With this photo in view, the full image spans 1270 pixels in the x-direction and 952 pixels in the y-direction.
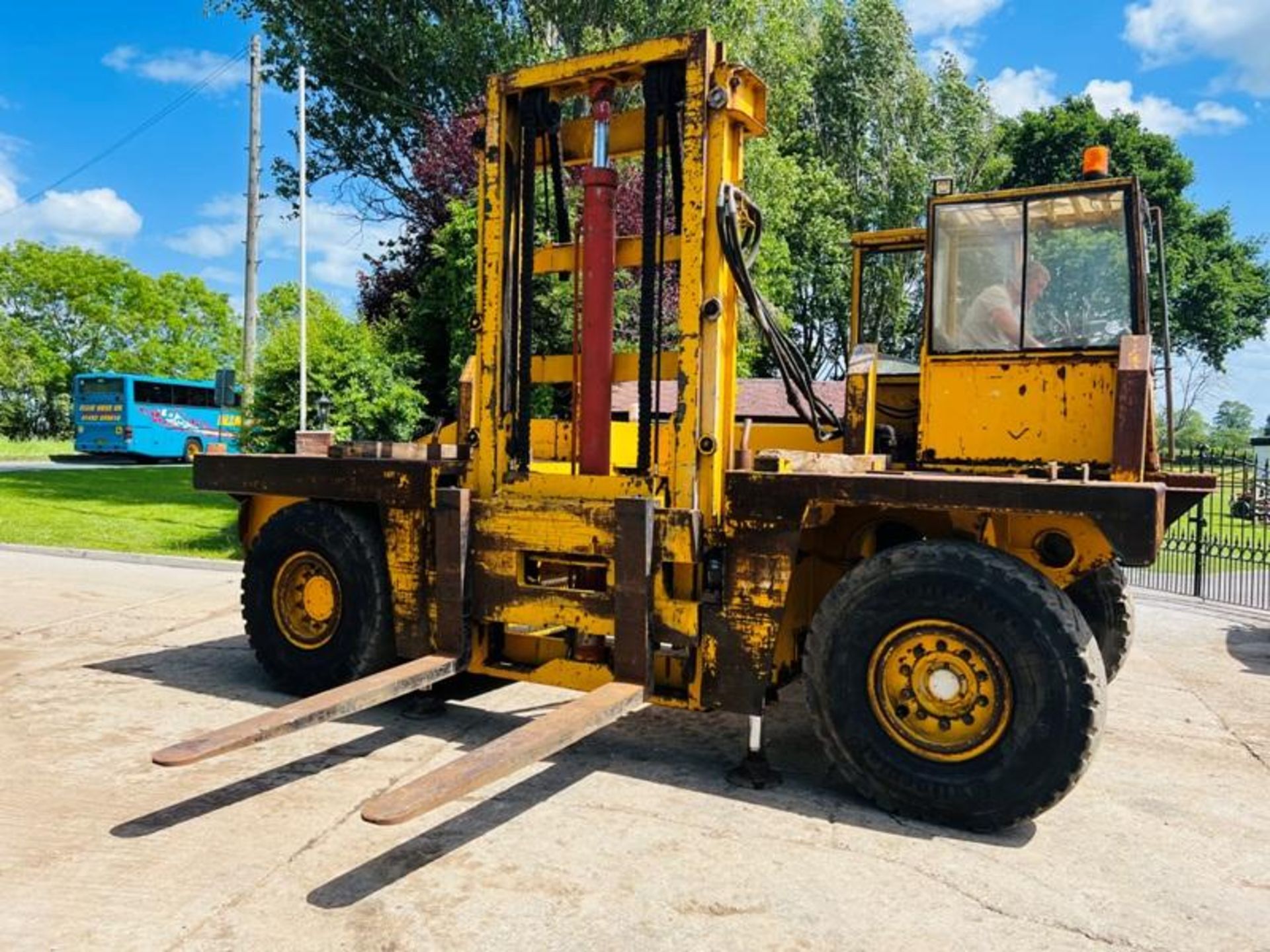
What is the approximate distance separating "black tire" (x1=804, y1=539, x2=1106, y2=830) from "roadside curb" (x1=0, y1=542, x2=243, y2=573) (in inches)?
340

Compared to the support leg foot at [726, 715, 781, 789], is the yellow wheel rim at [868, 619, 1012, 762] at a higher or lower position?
higher

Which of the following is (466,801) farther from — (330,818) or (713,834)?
(713,834)

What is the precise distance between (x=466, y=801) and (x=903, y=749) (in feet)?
5.97

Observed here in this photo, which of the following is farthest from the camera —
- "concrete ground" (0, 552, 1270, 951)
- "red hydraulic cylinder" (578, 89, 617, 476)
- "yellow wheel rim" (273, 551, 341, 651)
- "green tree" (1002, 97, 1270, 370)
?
"green tree" (1002, 97, 1270, 370)

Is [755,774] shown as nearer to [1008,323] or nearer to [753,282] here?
[753,282]

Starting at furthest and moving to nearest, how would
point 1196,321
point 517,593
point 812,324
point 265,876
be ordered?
point 1196,321, point 812,324, point 517,593, point 265,876

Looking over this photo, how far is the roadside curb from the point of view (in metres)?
11.2

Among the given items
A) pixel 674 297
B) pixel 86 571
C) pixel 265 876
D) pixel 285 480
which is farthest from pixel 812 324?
pixel 265 876

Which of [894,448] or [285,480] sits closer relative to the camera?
[285,480]

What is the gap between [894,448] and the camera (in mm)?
6309

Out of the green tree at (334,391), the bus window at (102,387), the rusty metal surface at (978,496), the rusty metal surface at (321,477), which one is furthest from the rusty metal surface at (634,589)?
the bus window at (102,387)

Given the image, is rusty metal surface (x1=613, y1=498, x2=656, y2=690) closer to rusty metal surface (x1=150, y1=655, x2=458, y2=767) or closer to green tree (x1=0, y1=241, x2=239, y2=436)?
rusty metal surface (x1=150, y1=655, x2=458, y2=767)

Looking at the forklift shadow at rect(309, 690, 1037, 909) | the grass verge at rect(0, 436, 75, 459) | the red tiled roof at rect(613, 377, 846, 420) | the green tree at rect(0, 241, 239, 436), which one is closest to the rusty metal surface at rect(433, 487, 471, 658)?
the forklift shadow at rect(309, 690, 1037, 909)

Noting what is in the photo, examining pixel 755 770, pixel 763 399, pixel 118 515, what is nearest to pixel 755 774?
pixel 755 770
